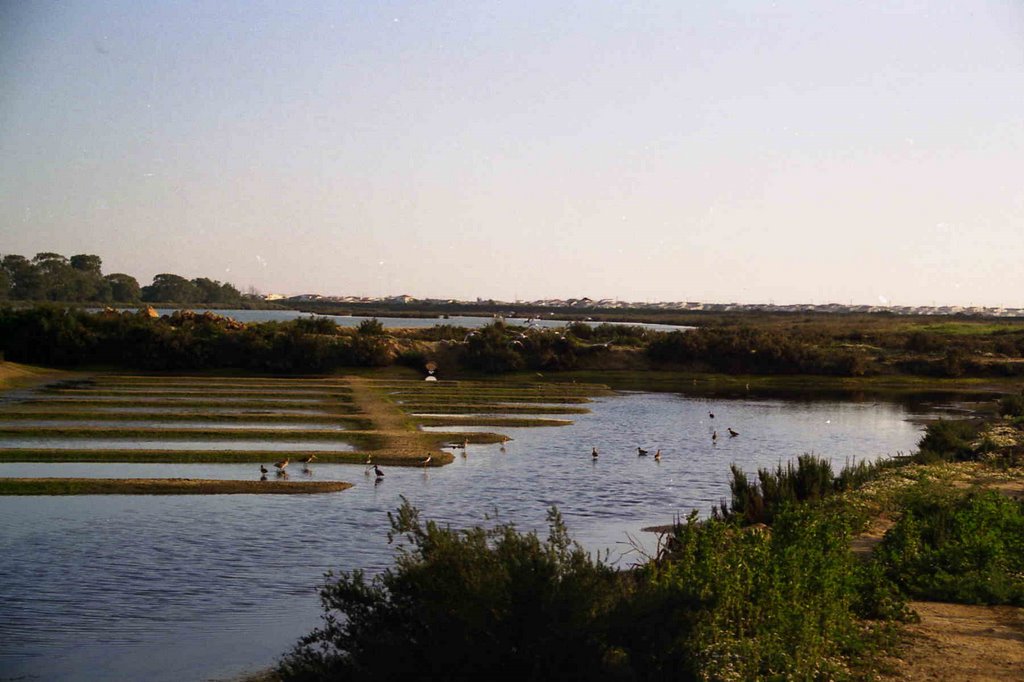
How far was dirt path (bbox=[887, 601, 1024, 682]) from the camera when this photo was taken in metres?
10.6

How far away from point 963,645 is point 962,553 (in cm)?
337

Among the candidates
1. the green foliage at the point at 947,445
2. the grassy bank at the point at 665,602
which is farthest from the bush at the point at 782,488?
the green foliage at the point at 947,445

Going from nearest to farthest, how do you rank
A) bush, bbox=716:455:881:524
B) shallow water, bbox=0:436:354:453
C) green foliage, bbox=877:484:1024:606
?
green foliage, bbox=877:484:1024:606, bush, bbox=716:455:881:524, shallow water, bbox=0:436:354:453

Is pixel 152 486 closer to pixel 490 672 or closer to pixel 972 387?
pixel 490 672

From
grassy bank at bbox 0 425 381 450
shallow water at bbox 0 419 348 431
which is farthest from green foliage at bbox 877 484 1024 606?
shallow water at bbox 0 419 348 431

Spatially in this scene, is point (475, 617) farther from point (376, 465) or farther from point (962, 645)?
point (376, 465)

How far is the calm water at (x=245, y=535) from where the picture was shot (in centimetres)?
1393

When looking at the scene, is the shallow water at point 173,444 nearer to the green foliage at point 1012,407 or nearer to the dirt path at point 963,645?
the dirt path at point 963,645

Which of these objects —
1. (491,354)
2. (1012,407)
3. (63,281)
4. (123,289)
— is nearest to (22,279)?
(63,281)

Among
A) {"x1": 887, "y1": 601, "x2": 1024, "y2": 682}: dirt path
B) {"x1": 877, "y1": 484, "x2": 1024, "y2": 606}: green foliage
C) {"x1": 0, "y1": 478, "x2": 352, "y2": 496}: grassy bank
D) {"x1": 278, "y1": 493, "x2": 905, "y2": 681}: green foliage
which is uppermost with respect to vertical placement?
{"x1": 278, "y1": 493, "x2": 905, "y2": 681}: green foliage

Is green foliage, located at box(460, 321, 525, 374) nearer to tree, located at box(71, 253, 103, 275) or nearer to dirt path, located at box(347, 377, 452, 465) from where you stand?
dirt path, located at box(347, 377, 452, 465)

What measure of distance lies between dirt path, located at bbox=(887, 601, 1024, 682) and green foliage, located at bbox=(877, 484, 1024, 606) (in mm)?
307

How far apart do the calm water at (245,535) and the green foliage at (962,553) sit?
4897 millimetres

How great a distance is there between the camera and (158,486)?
25.2 meters
